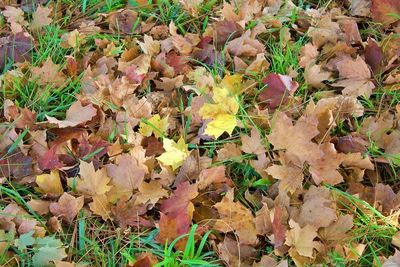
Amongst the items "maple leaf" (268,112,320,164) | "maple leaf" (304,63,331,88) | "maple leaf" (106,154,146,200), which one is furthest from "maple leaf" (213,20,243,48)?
"maple leaf" (106,154,146,200)

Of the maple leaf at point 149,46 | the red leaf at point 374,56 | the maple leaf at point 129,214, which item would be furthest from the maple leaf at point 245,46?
the maple leaf at point 129,214

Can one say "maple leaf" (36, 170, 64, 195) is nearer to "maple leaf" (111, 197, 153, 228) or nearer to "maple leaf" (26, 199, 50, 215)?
"maple leaf" (26, 199, 50, 215)

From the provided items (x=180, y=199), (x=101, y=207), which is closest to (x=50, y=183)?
(x=101, y=207)

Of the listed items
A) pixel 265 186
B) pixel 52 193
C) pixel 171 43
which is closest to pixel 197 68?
pixel 171 43

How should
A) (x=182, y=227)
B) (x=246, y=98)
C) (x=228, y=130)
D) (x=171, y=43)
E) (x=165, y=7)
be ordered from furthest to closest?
1. (x=165, y=7)
2. (x=171, y=43)
3. (x=246, y=98)
4. (x=228, y=130)
5. (x=182, y=227)

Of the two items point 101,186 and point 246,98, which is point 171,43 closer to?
point 246,98

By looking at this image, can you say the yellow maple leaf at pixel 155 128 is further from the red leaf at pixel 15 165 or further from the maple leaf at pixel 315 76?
the maple leaf at pixel 315 76

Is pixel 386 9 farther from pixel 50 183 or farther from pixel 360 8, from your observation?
pixel 50 183
